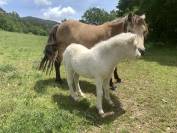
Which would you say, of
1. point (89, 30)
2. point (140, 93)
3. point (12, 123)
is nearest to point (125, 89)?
point (140, 93)

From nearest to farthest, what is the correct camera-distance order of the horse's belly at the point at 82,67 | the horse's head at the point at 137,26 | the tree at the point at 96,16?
the horse's belly at the point at 82,67 → the horse's head at the point at 137,26 → the tree at the point at 96,16

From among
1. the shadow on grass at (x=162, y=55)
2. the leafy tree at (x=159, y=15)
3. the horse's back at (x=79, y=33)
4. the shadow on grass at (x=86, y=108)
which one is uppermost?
the leafy tree at (x=159, y=15)

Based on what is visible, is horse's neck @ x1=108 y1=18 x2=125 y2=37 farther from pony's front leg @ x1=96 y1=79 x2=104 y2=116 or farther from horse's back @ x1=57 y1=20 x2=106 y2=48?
pony's front leg @ x1=96 y1=79 x2=104 y2=116

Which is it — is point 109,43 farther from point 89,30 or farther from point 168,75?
point 168,75

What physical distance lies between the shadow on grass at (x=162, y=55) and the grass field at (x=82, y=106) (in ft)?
10.9

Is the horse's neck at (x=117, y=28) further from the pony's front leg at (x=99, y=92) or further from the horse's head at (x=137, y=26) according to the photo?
the pony's front leg at (x=99, y=92)

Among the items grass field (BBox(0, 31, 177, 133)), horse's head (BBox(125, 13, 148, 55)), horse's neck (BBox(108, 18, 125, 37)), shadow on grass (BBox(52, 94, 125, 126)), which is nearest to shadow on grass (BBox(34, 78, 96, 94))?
grass field (BBox(0, 31, 177, 133))

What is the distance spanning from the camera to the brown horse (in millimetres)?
8180

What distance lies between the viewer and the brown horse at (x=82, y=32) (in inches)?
322

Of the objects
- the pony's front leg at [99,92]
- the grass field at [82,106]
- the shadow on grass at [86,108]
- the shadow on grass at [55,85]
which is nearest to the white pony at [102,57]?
the pony's front leg at [99,92]

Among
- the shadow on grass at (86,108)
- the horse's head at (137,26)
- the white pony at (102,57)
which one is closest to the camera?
the white pony at (102,57)

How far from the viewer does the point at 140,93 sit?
8.30 m

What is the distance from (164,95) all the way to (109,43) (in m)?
2.25

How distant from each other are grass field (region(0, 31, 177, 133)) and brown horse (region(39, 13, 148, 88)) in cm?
66
